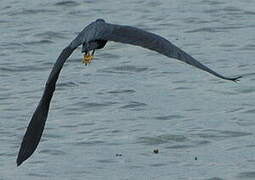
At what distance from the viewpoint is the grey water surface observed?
984cm

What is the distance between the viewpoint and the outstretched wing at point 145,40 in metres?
6.16

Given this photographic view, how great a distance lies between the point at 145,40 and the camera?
6.39 m

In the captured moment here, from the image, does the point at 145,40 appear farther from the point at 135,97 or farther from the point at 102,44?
the point at 135,97

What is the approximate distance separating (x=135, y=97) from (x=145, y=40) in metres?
5.70

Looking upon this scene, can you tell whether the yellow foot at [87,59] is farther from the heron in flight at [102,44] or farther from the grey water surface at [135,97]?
the grey water surface at [135,97]

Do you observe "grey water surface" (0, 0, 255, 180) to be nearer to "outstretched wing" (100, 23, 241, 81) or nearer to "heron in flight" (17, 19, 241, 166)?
"heron in flight" (17, 19, 241, 166)

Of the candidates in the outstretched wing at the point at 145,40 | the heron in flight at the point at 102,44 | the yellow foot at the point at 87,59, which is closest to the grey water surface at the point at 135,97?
the heron in flight at the point at 102,44

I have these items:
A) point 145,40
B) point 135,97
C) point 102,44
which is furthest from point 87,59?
point 135,97

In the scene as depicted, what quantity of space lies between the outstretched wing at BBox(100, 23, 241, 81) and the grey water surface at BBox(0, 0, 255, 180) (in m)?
3.07

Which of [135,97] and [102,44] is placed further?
[135,97]

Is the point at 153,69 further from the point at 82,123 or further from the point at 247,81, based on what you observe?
the point at 82,123

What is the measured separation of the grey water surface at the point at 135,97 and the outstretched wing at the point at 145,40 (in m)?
3.07

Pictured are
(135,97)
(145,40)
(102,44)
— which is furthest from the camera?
(135,97)

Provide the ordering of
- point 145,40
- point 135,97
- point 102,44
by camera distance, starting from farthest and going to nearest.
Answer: point 135,97 < point 102,44 < point 145,40
